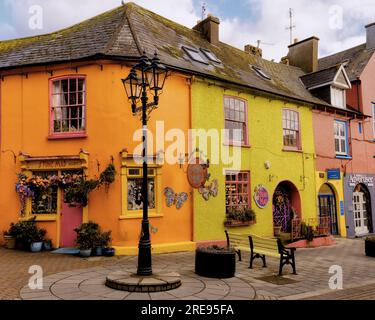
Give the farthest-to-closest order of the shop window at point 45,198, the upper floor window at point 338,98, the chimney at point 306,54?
the chimney at point 306,54 < the upper floor window at point 338,98 < the shop window at point 45,198

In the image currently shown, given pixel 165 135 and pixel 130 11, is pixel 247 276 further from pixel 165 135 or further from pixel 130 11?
pixel 130 11

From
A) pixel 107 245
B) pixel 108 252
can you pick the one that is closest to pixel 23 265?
pixel 108 252

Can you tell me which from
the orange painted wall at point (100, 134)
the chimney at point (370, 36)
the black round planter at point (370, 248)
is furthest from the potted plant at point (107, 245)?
the chimney at point (370, 36)

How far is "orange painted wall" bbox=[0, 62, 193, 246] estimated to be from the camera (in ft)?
39.5

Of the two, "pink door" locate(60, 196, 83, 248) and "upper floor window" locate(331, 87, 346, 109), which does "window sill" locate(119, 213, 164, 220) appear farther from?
"upper floor window" locate(331, 87, 346, 109)

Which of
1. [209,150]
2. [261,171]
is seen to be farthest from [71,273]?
[261,171]

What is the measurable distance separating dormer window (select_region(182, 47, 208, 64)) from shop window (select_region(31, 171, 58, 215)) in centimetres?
710

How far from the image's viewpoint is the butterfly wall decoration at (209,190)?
13642mm

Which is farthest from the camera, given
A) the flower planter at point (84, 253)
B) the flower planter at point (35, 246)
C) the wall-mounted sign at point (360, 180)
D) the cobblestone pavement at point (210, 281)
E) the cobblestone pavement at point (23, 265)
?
the wall-mounted sign at point (360, 180)

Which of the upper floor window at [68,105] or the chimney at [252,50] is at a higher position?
the chimney at [252,50]

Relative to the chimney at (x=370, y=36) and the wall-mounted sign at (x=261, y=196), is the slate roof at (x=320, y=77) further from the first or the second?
Result: the wall-mounted sign at (x=261, y=196)

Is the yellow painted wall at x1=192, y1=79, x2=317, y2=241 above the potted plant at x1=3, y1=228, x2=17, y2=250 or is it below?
above

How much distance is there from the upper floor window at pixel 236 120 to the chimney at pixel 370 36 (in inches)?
516

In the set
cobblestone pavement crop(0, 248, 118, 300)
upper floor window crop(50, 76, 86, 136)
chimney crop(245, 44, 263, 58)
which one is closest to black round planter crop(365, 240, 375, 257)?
cobblestone pavement crop(0, 248, 118, 300)
